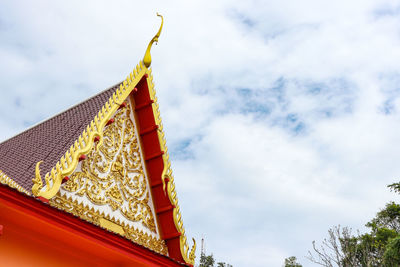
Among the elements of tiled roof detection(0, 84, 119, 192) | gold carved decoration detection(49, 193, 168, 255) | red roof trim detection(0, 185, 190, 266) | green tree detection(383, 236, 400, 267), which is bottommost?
red roof trim detection(0, 185, 190, 266)

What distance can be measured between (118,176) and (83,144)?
0.79 metres

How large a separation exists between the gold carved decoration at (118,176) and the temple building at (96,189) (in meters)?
0.01

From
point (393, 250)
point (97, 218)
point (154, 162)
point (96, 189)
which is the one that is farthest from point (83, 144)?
point (393, 250)

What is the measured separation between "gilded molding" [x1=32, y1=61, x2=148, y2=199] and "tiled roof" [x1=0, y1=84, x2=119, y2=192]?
0.45m

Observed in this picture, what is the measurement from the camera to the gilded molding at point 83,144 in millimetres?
4820

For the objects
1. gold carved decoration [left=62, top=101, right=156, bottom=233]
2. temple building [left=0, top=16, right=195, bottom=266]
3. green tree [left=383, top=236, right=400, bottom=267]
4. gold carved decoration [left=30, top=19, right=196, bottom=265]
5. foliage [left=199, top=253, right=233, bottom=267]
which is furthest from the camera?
foliage [left=199, top=253, right=233, bottom=267]

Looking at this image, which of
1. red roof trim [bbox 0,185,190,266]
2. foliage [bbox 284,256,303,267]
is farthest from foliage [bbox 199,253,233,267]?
red roof trim [bbox 0,185,190,266]

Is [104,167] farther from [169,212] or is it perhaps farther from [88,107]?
[88,107]

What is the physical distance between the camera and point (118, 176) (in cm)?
621

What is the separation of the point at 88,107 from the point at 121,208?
2.35m

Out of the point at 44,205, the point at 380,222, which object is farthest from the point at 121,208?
the point at 380,222

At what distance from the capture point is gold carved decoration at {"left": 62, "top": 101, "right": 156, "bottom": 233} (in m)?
5.64

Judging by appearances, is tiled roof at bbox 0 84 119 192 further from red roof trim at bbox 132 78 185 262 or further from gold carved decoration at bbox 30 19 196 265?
red roof trim at bbox 132 78 185 262

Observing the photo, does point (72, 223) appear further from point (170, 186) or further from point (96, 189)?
point (170, 186)
